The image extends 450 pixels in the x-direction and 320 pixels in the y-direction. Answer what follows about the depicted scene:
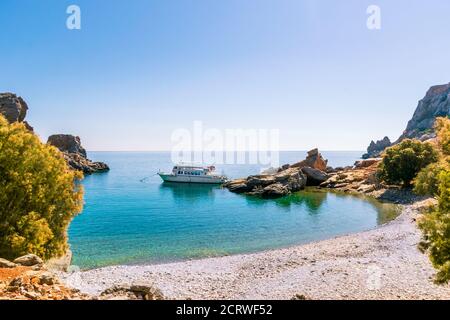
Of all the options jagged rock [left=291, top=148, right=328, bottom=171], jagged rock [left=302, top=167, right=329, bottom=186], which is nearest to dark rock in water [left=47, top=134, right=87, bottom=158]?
jagged rock [left=291, top=148, right=328, bottom=171]

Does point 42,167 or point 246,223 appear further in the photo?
point 246,223

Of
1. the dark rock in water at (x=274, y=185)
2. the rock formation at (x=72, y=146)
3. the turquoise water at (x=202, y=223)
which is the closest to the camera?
the turquoise water at (x=202, y=223)

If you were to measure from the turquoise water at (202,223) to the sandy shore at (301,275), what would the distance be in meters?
6.89

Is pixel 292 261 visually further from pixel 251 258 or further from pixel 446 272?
pixel 446 272

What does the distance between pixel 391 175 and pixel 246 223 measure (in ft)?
128

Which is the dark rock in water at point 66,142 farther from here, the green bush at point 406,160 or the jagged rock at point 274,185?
the green bush at point 406,160

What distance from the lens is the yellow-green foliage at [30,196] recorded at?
22.1 m

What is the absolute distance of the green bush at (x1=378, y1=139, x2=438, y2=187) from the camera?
229 feet

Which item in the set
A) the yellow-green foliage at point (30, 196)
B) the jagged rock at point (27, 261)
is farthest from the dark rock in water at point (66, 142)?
the jagged rock at point (27, 261)

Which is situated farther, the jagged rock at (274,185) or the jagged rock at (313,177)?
the jagged rock at (313,177)
